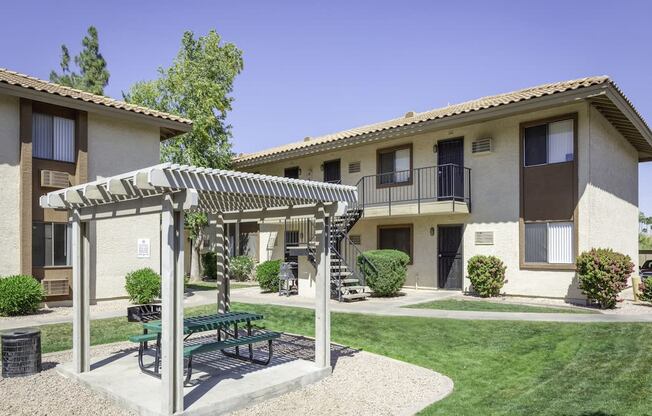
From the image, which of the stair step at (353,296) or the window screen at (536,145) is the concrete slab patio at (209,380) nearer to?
the stair step at (353,296)

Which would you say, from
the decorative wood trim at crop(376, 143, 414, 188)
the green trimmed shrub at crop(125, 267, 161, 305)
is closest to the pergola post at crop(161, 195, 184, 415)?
the green trimmed shrub at crop(125, 267, 161, 305)

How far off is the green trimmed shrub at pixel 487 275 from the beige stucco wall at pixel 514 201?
31 centimetres

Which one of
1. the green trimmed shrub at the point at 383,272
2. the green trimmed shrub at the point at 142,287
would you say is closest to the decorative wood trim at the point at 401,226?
the green trimmed shrub at the point at 383,272

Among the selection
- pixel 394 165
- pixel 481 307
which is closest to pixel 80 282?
pixel 481 307

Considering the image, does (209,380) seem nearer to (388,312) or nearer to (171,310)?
(171,310)

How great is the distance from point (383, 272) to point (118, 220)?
335 inches

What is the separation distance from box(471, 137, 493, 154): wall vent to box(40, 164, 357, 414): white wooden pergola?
986 centimetres

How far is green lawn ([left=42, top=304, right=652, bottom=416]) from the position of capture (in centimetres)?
587

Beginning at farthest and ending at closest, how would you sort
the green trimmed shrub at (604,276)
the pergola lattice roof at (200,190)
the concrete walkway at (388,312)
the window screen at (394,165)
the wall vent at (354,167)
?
1. the wall vent at (354,167)
2. the window screen at (394,165)
3. the green trimmed shrub at (604,276)
4. the concrete walkway at (388,312)
5. the pergola lattice roof at (200,190)

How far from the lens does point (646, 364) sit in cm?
723

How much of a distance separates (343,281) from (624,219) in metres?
10.5

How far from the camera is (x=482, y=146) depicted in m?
16.0

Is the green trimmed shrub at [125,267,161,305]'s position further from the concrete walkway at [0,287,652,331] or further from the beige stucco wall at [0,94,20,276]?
the beige stucco wall at [0,94,20,276]

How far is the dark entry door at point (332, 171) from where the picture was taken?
20.7 m
